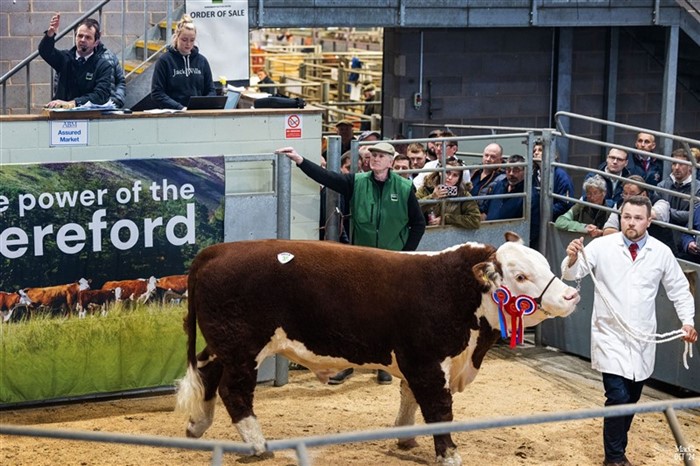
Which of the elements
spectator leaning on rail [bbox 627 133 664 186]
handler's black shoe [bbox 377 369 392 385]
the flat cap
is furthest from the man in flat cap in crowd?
spectator leaning on rail [bbox 627 133 664 186]

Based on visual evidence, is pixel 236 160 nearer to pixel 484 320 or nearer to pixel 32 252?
pixel 32 252

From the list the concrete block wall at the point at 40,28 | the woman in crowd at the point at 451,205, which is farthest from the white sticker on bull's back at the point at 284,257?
the concrete block wall at the point at 40,28

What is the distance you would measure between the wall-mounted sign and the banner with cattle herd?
0.23 metres

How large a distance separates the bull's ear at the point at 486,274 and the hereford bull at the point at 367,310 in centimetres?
1

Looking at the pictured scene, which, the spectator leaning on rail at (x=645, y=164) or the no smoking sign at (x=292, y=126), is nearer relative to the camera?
the no smoking sign at (x=292, y=126)

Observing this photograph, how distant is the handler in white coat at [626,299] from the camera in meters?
8.41

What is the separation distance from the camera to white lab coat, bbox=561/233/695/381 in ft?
27.6

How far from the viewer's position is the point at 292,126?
10.3 meters

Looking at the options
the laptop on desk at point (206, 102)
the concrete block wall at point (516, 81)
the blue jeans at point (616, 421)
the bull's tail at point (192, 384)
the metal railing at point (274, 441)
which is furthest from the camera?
the concrete block wall at point (516, 81)

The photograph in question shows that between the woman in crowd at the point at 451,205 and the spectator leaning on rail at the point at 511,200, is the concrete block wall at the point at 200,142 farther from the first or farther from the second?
the spectator leaning on rail at the point at 511,200

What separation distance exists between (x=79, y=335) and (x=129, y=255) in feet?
Result: 2.30

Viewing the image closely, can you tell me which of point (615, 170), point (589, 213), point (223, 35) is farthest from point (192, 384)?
point (223, 35)

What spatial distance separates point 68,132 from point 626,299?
4.22 meters

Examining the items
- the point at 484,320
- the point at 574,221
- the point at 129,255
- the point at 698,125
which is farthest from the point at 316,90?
the point at 484,320
